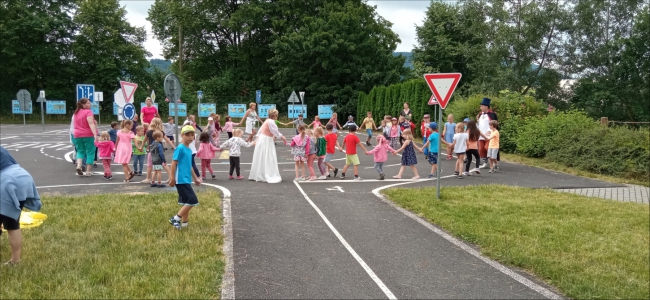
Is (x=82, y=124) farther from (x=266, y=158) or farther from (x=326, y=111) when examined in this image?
(x=326, y=111)

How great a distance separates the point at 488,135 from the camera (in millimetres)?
15703

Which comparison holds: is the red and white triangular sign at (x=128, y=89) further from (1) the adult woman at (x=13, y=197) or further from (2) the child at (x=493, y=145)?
(2) the child at (x=493, y=145)

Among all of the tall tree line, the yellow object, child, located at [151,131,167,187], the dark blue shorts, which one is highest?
the tall tree line

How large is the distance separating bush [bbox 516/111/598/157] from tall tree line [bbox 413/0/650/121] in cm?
2060

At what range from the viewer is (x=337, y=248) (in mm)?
6918

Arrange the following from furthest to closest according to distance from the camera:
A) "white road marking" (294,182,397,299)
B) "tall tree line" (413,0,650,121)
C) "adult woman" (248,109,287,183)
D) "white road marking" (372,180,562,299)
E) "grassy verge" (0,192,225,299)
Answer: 1. "tall tree line" (413,0,650,121)
2. "adult woman" (248,109,287,183)
3. "white road marking" (372,180,562,299)
4. "white road marking" (294,182,397,299)
5. "grassy verge" (0,192,225,299)

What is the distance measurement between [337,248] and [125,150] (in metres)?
8.13

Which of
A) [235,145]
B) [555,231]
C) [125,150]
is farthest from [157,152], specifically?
[555,231]

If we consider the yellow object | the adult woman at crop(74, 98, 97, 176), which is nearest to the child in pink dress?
the adult woman at crop(74, 98, 97, 176)

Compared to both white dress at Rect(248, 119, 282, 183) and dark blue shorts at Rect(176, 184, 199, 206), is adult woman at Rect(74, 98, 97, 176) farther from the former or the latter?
dark blue shorts at Rect(176, 184, 199, 206)

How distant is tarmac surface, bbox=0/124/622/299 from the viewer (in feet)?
17.8

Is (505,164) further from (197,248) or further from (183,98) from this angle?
(183,98)

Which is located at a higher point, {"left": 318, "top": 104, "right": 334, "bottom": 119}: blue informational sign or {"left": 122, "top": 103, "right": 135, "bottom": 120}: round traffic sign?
{"left": 318, "top": 104, "right": 334, "bottom": 119}: blue informational sign

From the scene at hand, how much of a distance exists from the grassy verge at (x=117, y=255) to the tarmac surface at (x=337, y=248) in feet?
1.22
